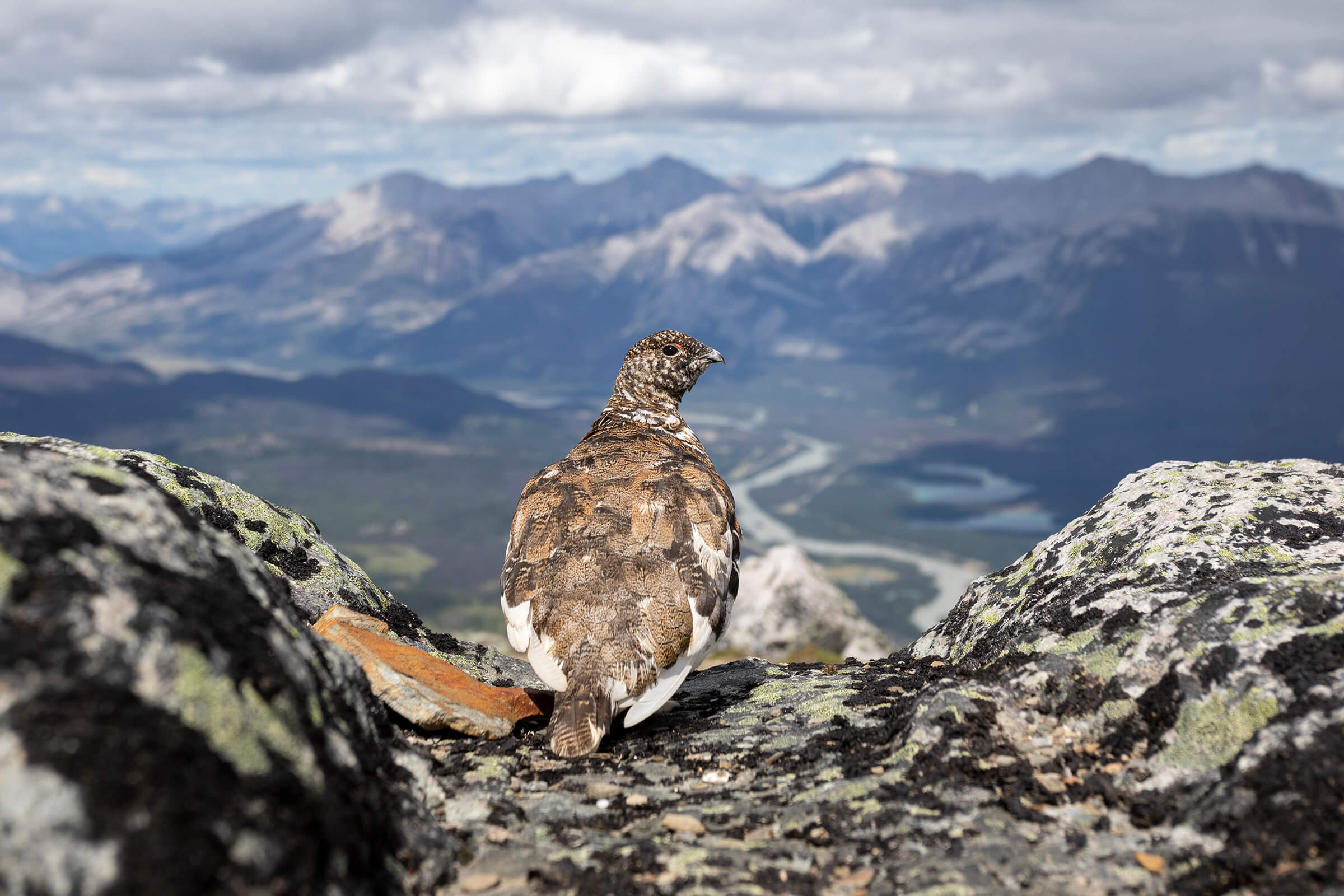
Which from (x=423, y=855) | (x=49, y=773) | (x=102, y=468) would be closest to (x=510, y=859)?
(x=423, y=855)

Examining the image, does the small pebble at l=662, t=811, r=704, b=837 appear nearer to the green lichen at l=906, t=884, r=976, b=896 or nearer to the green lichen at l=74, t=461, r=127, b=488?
the green lichen at l=906, t=884, r=976, b=896

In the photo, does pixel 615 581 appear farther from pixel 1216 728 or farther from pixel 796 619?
pixel 796 619

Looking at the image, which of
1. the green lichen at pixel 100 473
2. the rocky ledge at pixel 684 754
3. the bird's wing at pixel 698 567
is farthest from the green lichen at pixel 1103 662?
the green lichen at pixel 100 473

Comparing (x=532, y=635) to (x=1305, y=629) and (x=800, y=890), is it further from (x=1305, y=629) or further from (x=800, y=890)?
(x=1305, y=629)

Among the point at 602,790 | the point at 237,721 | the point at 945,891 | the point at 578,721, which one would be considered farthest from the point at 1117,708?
the point at 237,721

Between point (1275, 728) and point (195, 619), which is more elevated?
point (195, 619)
